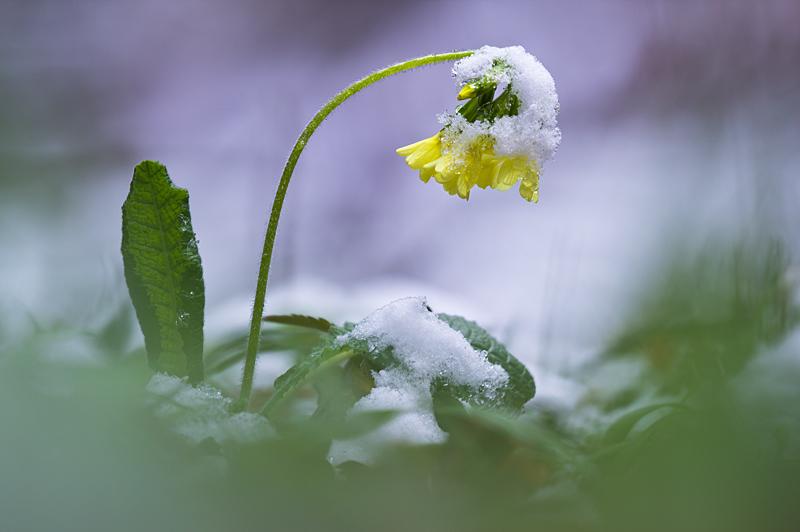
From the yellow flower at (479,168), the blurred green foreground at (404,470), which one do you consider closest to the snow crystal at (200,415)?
the blurred green foreground at (404,470)

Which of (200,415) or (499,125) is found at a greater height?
(499,125)

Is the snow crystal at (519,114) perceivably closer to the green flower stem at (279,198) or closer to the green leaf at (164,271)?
the green flower stem at (279,198)

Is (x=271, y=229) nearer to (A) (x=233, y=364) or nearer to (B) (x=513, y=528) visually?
(A) (x=233, y=364)

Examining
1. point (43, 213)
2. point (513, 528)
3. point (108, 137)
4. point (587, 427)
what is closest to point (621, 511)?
point (513, 528)

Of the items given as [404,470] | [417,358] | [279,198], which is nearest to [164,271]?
[279,198]

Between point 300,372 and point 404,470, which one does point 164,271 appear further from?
point 404,470

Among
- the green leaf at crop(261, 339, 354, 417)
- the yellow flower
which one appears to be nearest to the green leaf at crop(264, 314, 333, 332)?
the green leaf at crop(261, 339, 354, 417)
